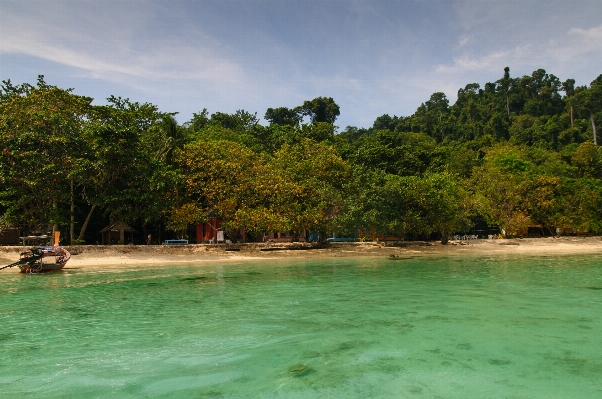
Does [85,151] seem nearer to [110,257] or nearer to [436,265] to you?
[110,257]

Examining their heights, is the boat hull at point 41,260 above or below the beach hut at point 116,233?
below

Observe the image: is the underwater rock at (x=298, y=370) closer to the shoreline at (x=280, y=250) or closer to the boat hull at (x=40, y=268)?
the boat hull at (x=40, y=268)

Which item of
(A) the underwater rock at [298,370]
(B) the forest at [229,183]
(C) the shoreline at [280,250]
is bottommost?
(A) the underwater rock at [298,370]

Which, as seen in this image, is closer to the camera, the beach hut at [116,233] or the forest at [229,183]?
the forest at [229,183]

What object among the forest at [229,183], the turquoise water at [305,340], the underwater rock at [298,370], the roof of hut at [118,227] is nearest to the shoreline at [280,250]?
the forest at [229,183]

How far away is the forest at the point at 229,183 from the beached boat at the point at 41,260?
5040mm

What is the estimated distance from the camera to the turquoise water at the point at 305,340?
5.65 meters

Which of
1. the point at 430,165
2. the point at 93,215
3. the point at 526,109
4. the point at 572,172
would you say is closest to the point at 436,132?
the point at 526,109

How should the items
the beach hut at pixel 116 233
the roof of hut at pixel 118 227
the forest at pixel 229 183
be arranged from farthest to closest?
1. the beach hut at pixel 116 233
2. the roof of hut at pixel 118 227
3. the forest at pixel 229 183

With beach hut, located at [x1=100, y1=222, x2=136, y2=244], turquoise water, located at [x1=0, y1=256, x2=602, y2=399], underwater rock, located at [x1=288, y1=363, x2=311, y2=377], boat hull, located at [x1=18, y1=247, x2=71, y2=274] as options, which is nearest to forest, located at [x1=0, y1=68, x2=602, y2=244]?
beach hut, located at [x1=100, y1=222, x2=136, y2=244]

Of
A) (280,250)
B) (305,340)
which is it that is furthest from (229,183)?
(305,340)

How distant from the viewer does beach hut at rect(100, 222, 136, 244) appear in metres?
26.5

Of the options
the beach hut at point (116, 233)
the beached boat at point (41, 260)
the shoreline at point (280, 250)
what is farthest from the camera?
the beach hut at point (116, 233)

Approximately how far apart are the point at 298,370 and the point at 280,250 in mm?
21476
